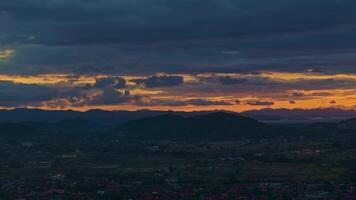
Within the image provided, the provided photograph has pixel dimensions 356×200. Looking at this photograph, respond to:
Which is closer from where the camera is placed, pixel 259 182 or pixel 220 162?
pixel 259 182

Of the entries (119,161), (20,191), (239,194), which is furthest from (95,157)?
(239,194)

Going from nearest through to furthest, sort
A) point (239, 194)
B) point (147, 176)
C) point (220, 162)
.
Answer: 1. point (239, 194)
2. point (147, 176)
3. point (220, 162)

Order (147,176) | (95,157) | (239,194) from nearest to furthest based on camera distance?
(239,194)
(147,176)
(95,157)

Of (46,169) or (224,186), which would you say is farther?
(46,169)

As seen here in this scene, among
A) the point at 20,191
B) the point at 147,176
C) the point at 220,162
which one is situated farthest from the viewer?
the point at 220,162

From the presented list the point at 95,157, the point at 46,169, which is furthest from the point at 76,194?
the point at 95,157

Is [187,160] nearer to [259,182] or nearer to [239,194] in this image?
[259,182]

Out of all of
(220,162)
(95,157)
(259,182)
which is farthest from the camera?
(95,157)

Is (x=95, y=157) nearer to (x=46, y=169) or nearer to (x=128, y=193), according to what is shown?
(x=46, y=169)

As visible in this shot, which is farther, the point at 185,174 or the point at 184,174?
the point at 185,174
